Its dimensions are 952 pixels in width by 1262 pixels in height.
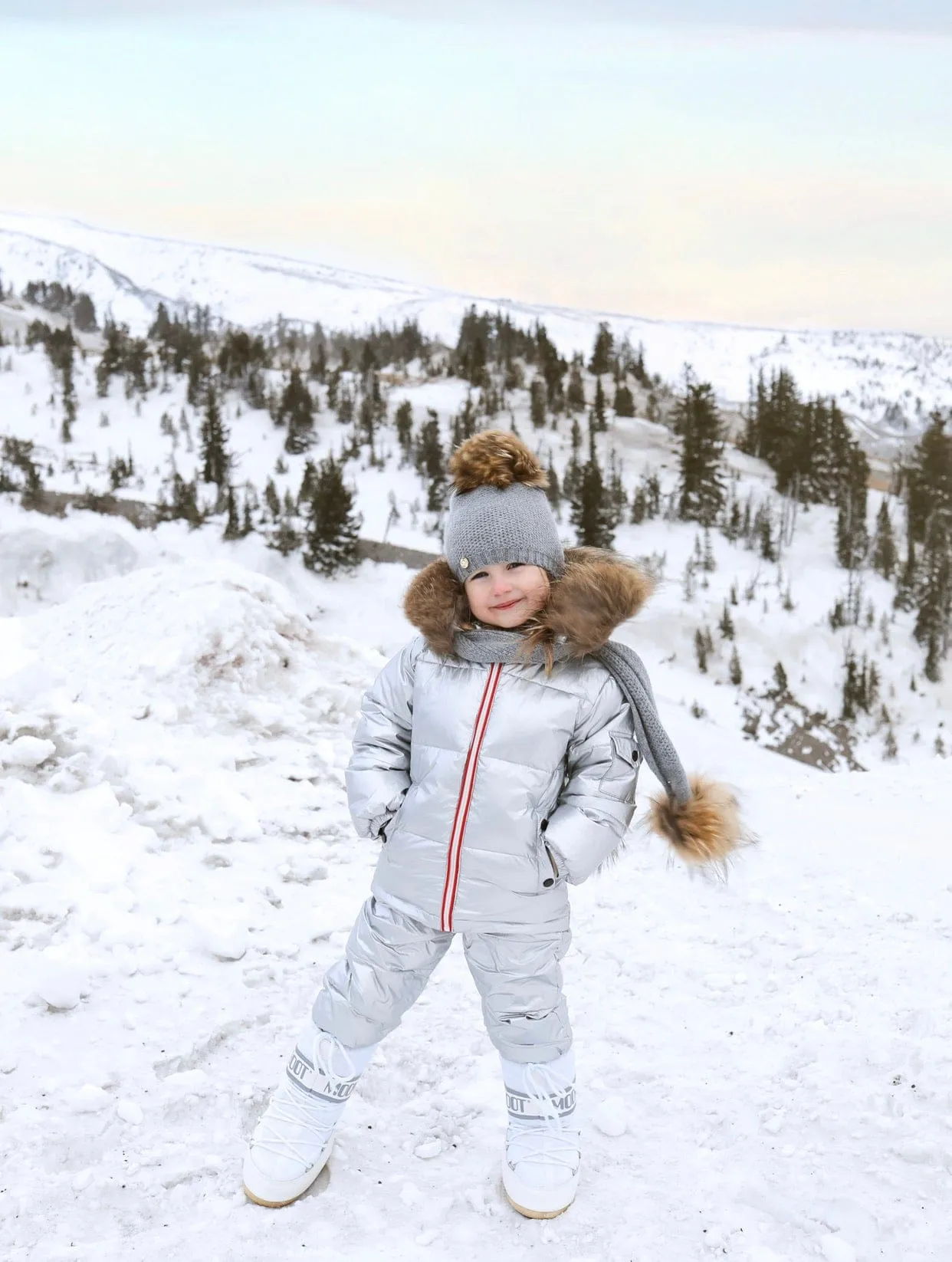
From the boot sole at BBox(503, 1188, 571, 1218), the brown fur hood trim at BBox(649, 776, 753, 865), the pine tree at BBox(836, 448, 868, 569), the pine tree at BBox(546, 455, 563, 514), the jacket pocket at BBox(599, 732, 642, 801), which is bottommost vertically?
the pine tree at BBox(836, 448, 868, 569)

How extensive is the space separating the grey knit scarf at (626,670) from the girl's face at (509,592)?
1.7 inches

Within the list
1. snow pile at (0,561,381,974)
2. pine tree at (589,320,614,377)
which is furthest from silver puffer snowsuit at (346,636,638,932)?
pine tree at (589,320,614,377)

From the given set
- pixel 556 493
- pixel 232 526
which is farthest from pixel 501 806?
pixel 556 493

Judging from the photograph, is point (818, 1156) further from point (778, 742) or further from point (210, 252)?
point (210, 252)

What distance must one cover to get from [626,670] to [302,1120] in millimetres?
1375

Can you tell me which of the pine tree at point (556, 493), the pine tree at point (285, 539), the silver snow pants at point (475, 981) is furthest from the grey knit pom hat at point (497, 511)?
the pine tree at point (556, 493)

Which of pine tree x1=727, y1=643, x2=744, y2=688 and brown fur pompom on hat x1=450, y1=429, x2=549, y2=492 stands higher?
brown fur pompom on hat x1=450, y1=429, x2=549, y2=492

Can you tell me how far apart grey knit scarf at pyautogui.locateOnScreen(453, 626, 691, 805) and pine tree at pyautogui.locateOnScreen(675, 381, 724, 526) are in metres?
19.2

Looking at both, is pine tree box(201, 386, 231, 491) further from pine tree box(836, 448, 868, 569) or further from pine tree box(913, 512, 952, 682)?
pine tree box(913, 512, 952, 682)

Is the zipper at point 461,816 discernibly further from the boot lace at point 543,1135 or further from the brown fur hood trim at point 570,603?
the boot lace at point 543,1135

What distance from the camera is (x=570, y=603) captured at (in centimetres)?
205

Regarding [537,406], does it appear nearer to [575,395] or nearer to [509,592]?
[575,395]

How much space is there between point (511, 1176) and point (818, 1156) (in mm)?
817

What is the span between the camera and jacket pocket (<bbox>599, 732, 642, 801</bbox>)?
6.70 ft
